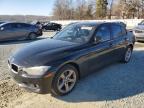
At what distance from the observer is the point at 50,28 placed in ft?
104

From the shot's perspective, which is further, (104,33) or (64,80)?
(104,33)

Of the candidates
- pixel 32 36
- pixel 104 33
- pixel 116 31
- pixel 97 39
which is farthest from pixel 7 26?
pixel 97 39

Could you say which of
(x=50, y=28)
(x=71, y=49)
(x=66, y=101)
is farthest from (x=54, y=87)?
(x=50, y=28)

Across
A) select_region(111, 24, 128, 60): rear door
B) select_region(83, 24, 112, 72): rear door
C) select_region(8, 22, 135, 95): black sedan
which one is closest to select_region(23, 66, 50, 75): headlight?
select_region(8, 22, 135, 95): black sedan

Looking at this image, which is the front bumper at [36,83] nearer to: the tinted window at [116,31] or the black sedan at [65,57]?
the black sedan at [65,57]

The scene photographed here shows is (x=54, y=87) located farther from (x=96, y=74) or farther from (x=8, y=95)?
(x=96, y=74)

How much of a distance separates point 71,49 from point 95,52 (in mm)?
840

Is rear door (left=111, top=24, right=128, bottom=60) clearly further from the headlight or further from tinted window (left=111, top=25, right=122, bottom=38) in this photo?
the headlight

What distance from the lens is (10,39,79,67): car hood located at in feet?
15.5

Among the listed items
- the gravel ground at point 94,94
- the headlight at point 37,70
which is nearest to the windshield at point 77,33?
the gravel ground at point 94,94

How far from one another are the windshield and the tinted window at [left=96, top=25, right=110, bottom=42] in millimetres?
216

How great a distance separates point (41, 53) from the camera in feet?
16.5

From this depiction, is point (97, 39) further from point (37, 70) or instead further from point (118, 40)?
point (37, 70)

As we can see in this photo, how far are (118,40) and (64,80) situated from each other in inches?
113
